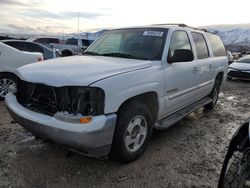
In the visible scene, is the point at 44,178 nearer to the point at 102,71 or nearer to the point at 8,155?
the point at 8,155

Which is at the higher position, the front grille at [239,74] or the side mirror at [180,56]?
the side mirror at [180,56]

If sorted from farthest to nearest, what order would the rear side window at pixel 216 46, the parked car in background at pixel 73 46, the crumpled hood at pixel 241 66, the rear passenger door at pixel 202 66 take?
the parked car in background at pixel 73 46, the crumpled hood at pixel 241 66, the rear side window at pixel 216 46, the rear passenger door at pixel 202 66

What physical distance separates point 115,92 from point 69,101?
0.52m

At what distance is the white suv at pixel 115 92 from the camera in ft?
9.06

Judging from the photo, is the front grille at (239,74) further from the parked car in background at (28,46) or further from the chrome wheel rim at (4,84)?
the chrome wheel rim at (4,84)

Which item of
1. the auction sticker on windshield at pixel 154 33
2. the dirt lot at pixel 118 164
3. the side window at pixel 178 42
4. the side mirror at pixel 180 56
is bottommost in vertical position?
the dirt lot at pixel 118 164

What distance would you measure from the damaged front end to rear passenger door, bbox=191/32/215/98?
8.05ft

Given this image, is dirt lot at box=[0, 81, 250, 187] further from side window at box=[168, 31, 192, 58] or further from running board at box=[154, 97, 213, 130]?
side window at box=[168, 31, 192, 58]

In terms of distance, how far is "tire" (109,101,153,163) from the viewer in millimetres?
3062

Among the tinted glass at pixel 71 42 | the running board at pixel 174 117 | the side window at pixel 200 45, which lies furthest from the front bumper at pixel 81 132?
the tinted glass at pixel 71 42

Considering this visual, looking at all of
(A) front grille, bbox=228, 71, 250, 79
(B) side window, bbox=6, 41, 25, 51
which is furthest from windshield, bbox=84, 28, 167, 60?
(A) front grille, bbox=228, 71, 250, 79

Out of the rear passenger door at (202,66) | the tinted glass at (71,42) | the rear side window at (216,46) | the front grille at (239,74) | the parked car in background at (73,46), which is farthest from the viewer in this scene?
the tinted glass at (71,42)

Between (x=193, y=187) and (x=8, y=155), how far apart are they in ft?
8.18

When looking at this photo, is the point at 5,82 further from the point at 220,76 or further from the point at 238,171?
the point at 238,171
